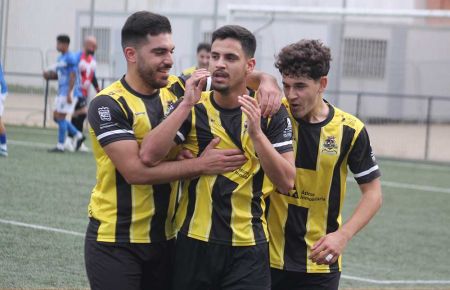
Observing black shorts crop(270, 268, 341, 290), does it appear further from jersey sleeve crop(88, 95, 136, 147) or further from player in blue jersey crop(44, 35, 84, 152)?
player in blue jersey crop(44, 35, 84, 152)

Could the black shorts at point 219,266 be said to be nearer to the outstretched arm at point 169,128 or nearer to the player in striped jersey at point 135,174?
→ the player in striped jersey at point 135,174

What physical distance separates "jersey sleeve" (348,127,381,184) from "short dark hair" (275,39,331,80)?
450 mm

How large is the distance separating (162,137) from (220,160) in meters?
0.34

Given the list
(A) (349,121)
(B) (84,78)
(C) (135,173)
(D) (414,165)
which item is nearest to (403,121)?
(D) (414,165)

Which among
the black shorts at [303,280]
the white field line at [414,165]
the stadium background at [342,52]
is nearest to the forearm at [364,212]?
the black shorts at [303,280]

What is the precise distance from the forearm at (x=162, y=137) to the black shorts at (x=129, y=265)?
507 millimetres

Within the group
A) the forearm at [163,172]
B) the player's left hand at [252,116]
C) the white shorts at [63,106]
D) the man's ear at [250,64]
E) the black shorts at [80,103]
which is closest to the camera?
the player's left hand at [252,116]

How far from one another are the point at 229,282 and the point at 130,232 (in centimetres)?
57

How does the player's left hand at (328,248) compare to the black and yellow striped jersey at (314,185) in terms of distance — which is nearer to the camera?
the player's left hand at (328,248)

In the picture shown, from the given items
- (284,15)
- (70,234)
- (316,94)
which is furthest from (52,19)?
(316,94)

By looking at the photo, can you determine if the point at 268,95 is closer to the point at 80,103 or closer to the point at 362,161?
the point at 362,161

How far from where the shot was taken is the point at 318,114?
5.65 meters

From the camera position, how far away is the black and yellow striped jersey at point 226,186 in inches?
204

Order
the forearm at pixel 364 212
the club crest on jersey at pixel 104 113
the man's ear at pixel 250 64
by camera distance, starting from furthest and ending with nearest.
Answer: the forearm at pixel 364 212 → the man's ear at pixel 250 64 → the club crest on jersey at pixel 104 113
